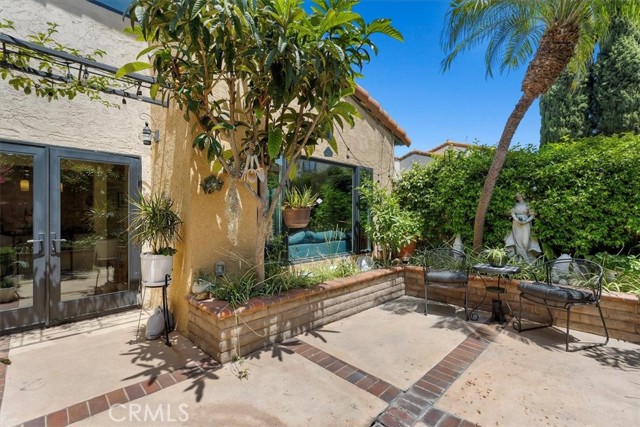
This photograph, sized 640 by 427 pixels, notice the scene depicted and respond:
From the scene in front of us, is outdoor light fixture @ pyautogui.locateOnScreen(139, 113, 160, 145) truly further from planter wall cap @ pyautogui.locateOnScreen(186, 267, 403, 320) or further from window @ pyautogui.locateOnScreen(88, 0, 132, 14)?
planter wall cap @ pyautogui.locateOnScreen(186, 267, 403, 320)

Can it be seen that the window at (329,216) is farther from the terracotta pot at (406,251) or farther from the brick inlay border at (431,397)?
the brick inlay border at (431,397)

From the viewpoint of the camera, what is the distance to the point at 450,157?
702 cm

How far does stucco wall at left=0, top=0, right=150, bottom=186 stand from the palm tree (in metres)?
6.40

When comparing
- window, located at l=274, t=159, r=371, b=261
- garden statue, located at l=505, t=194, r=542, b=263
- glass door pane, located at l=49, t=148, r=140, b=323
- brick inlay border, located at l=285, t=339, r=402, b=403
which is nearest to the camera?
brick inlay border, located at l=285, t=339, r=402, b=403

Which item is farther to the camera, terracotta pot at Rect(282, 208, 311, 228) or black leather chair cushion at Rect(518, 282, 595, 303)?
terracotta pot at Rect(282, 208, 311, 228)

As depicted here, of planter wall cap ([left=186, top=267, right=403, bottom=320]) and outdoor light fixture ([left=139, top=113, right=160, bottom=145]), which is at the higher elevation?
outdoor light fixture ([left=139, top=113, right=160, bottom=145])

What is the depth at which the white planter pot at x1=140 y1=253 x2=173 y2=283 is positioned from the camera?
3887 mm

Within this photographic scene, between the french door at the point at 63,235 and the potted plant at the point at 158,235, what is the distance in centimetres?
118

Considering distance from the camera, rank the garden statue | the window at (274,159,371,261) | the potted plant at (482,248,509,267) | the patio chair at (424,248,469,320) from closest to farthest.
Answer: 1. the patio chair at (424,248,469,320)
2. the potted plant at (482,248,509,267)
3. the garden statue
4. the window at (274,159,371,261)

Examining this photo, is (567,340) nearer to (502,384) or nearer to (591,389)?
(591,389)

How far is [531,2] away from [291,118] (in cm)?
509

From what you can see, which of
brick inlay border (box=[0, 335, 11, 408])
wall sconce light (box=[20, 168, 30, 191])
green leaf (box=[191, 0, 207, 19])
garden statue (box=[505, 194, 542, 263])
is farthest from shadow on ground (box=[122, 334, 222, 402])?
garden statue (box=[505, 194, 542, 263])

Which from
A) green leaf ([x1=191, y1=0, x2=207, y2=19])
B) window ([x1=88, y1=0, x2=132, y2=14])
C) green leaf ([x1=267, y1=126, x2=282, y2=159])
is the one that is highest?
window ([x1=88, y1=0, x2=132, y2=14])

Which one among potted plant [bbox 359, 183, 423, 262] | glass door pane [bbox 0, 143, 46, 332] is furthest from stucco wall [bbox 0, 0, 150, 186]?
potted plant [bbox 359, 183, 423, 262]
